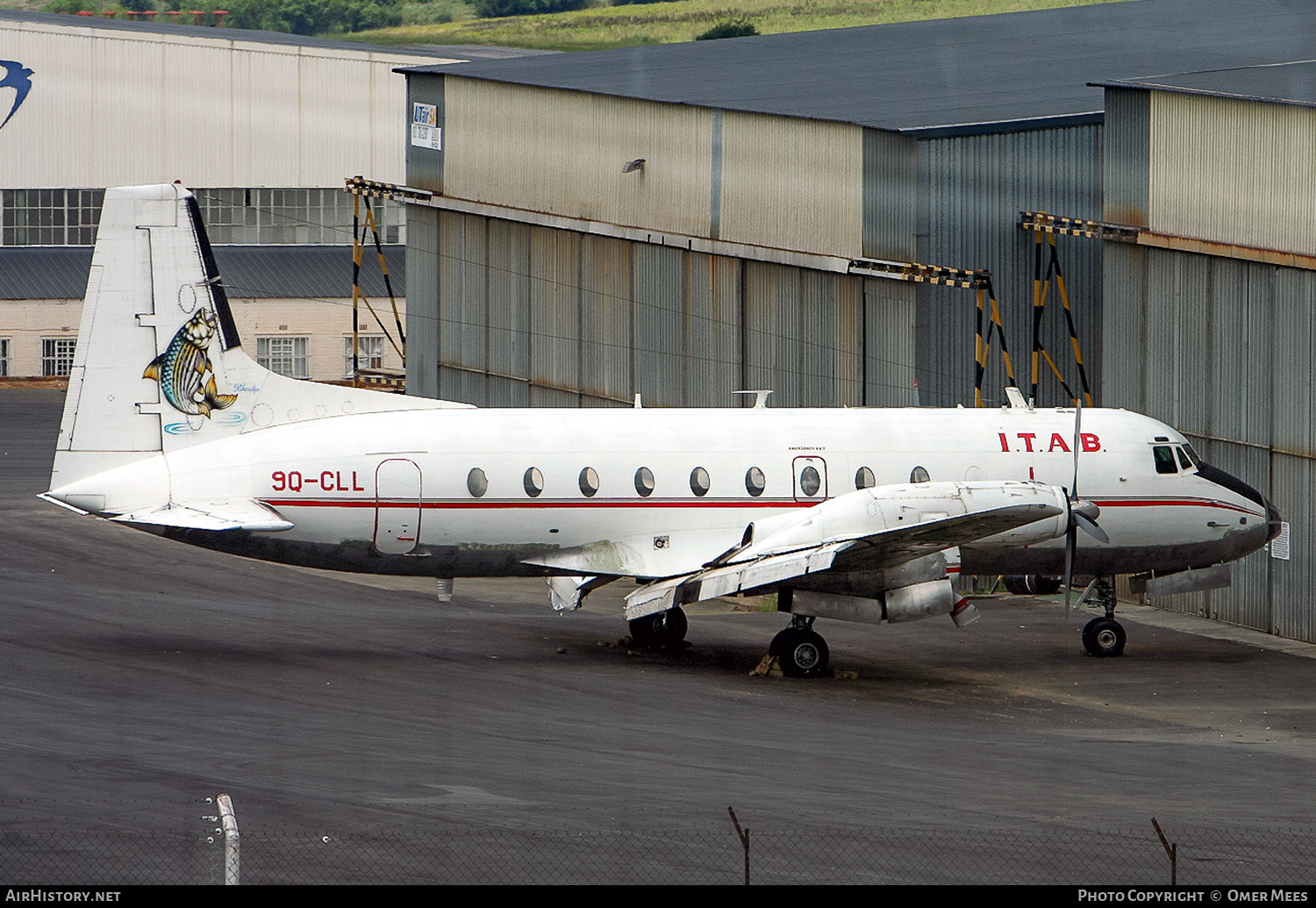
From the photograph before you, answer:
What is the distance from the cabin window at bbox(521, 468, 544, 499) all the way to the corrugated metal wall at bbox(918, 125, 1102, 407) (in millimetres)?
11716

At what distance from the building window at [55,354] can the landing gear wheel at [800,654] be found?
153 ft

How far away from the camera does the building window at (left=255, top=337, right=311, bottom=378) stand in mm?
68562

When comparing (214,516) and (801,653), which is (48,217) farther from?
(801,653)

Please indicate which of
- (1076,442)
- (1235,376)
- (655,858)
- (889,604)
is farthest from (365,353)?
(655,858)

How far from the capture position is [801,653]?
90.1ft

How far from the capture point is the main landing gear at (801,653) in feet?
90.1

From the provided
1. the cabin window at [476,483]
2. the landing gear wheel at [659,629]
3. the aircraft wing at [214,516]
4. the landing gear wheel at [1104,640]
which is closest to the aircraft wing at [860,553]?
the landing gear wheel at [659,629]

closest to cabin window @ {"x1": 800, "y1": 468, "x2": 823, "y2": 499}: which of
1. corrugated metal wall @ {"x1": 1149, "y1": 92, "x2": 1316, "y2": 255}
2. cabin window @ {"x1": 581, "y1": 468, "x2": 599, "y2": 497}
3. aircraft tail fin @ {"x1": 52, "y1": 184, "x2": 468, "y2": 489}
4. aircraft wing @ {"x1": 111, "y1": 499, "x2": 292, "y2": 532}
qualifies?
cabin window @ {"x1": 581, "y1": 468, "x2": 599, "y2": 497}

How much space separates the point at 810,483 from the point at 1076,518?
4.00 metres

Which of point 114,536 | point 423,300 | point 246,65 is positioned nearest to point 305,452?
point 114,536

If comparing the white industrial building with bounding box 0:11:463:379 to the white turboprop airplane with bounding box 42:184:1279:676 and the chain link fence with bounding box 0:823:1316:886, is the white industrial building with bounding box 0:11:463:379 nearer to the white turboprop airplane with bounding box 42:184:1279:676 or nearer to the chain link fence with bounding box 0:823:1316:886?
the white turboprop airplane with bounding box 42:184:1279:676

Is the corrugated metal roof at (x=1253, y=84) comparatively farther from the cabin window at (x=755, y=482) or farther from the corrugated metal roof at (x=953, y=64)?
the cabin window at (x=755, y=482)

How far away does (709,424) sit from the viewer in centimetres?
2847

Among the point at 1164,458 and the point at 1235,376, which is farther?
the point at 1235,376
